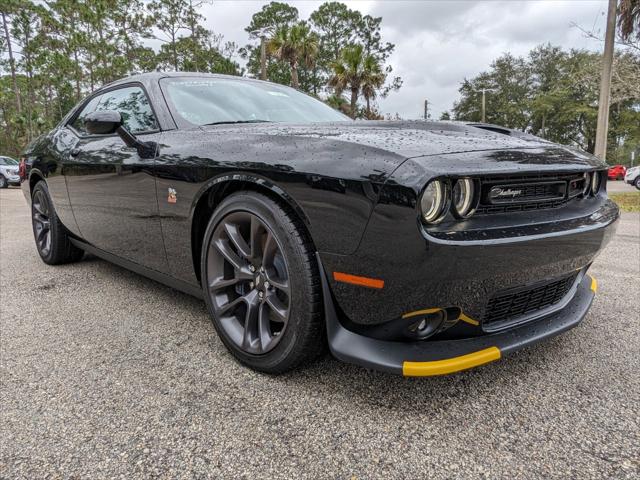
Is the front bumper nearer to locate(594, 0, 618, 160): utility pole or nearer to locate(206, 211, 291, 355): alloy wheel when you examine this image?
locate(206, 211, 291, 355): alloy wheel

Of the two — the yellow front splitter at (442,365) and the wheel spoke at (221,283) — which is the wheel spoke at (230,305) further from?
the yellow front splitter at (442,365)

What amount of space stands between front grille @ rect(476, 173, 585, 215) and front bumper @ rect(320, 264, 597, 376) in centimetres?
47

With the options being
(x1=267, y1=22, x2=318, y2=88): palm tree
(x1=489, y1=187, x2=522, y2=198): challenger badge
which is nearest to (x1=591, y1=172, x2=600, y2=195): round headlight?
(x1=489, y1=187, x2=522, y2=198): challenger badge

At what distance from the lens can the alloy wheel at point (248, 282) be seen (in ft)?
5.87

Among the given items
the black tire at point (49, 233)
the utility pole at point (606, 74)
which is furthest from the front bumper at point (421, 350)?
the utility pole at point (606, 74)

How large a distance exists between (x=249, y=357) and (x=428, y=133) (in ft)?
3.87

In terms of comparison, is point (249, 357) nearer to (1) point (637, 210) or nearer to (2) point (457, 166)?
(2) point (457, 166)

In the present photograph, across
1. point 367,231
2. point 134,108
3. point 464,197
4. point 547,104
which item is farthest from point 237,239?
point 547,104

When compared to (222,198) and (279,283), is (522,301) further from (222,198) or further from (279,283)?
(222,198)

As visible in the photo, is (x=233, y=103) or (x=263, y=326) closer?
(x=263, y=326)

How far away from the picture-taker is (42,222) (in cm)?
390

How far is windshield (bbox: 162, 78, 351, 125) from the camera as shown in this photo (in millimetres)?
2403

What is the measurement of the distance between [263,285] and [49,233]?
2.83 m

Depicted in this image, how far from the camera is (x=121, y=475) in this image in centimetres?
129
